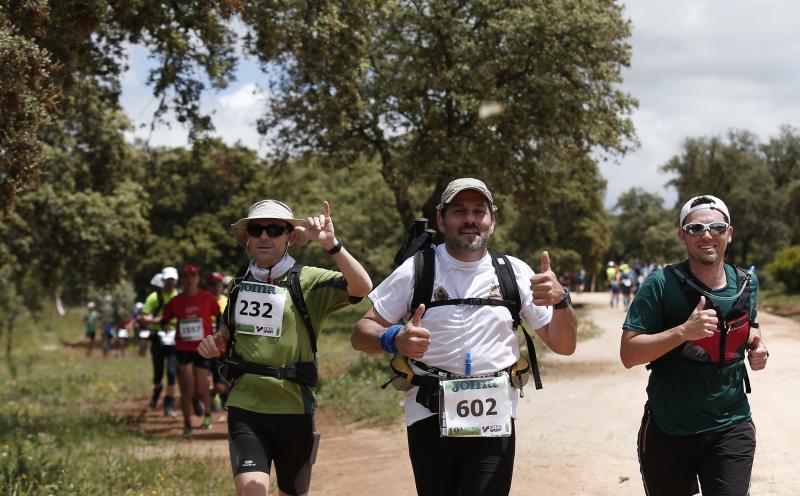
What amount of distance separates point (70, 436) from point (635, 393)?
723cm

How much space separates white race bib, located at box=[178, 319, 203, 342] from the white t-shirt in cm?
732

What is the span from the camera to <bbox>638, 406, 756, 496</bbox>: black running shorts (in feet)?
14.7

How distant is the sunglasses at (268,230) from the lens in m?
5.58

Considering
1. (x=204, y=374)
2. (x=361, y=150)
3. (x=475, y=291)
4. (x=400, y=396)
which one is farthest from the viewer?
(x=361, y=150)

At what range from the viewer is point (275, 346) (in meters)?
5.42

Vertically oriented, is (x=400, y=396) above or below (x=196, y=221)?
below

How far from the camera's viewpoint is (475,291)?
14.5 feet

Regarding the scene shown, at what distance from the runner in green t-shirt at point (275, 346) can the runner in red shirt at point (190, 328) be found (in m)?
6.04

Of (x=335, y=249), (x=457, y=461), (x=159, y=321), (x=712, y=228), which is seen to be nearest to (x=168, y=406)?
(x=159, y=321)

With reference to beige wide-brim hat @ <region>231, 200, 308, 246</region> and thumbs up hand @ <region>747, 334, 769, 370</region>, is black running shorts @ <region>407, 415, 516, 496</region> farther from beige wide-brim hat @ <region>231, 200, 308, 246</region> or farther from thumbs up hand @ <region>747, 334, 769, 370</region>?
beige wide-brim hat @ <region>231, 200, 308, 246</region>

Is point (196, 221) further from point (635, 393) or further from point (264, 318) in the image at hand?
point (264, 318)

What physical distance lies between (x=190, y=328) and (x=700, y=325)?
826 centimetres

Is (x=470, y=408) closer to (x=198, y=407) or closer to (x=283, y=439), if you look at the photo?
(x=283, y=439)

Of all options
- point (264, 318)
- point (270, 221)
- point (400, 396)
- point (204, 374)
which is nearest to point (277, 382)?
point (264, 318)
